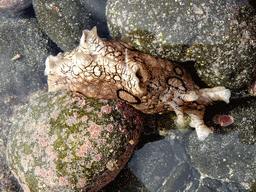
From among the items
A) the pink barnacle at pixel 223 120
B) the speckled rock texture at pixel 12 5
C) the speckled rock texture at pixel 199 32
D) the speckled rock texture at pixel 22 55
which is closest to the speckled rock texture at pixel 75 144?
the speckled rock texture at pixel 199 32

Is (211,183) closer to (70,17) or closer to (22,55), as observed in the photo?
(70,17)

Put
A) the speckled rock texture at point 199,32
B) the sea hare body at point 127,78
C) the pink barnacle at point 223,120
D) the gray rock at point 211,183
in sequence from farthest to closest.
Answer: the gray rock at point 211,183
the pink barnacle at point 223,120
the sea hare body at point 127,78
the speckled rock texture at point 199,32

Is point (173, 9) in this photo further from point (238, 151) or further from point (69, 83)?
point (238, 151)

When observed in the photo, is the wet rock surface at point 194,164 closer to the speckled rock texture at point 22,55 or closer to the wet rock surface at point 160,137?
the wet rock surface at point 160,137

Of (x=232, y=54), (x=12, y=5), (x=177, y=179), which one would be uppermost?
(x=232, y=54)

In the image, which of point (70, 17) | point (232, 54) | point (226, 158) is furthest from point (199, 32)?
point (70, 17)

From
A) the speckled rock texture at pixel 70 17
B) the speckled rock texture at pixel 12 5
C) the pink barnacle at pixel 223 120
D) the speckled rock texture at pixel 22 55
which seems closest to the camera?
the pink barnacle at pixel 223 120

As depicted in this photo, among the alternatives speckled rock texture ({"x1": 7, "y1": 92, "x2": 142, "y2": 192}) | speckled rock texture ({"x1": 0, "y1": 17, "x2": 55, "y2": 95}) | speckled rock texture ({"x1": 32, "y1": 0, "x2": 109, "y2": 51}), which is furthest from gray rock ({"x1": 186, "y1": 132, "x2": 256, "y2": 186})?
speckled rock texture ({"x1": 0, "y1": 17, "x2": 55, "y2": 95})
